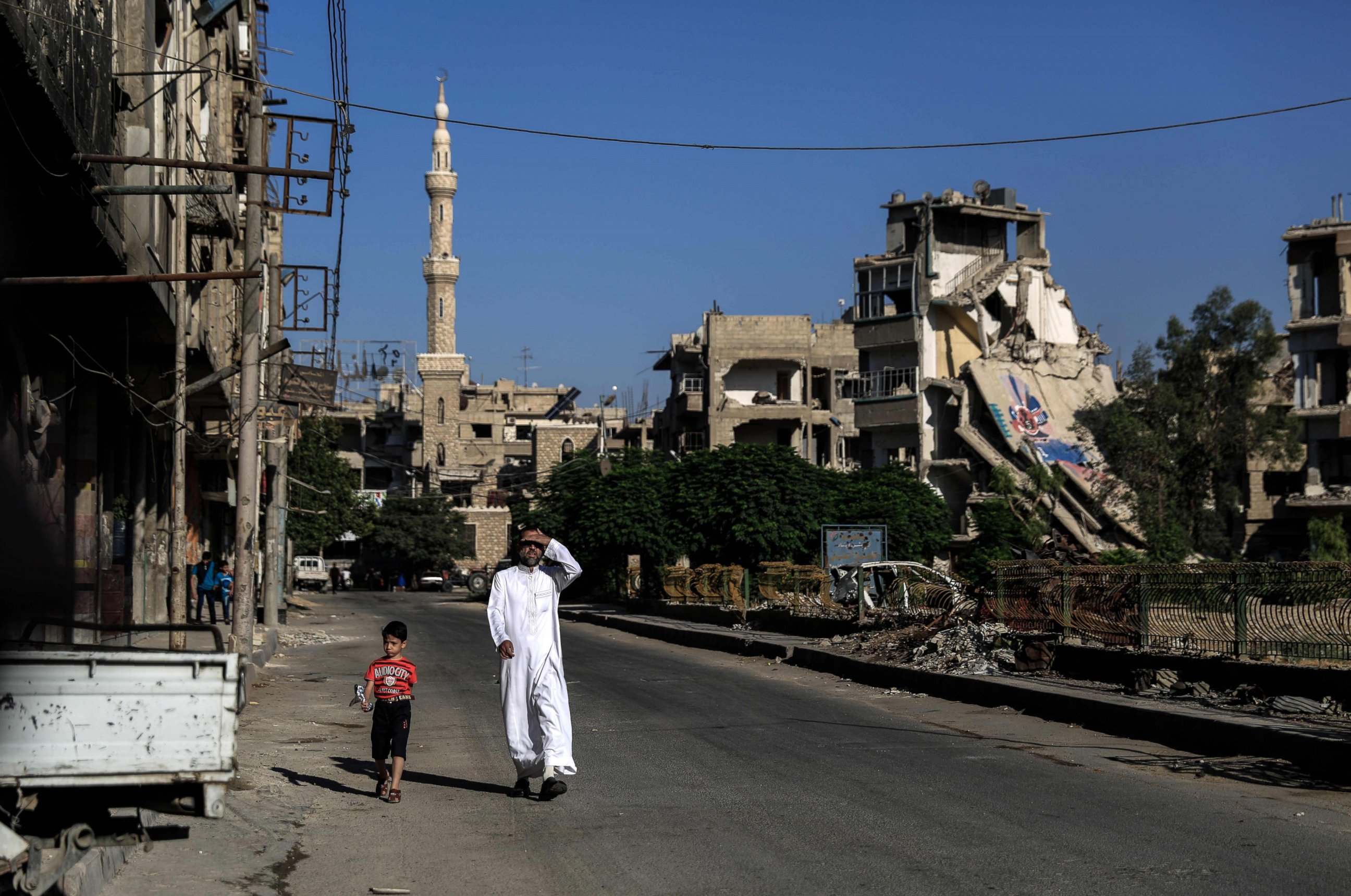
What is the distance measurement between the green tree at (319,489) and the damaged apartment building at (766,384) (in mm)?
18332

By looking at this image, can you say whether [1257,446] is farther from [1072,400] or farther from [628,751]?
[628,751]

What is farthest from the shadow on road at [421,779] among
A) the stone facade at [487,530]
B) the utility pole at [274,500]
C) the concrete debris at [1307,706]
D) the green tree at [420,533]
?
the stone facade at [487,530]

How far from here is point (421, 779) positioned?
1036 centimetres

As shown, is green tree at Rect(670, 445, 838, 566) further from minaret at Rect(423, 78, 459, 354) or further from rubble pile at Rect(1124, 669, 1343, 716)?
minaret at Rect(423, 78, 459, 354)

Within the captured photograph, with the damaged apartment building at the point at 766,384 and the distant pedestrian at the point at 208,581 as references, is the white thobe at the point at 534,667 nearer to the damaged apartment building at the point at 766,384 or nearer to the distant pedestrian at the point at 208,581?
the distant pedestrian at the point at 208,581

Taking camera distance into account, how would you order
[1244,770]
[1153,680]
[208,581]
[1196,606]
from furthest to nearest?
[208,581] → [1153,680] → [1196,606] → [1244,770]

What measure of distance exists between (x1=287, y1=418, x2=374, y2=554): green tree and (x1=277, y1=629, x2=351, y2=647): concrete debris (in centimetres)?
2118

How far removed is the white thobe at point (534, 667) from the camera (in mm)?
9156

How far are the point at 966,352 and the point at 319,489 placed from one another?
36006mm

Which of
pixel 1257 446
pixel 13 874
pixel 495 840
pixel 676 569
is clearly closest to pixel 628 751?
pixel 495 840

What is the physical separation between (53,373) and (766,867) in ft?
39.6

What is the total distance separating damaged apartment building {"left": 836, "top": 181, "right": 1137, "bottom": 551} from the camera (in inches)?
2697

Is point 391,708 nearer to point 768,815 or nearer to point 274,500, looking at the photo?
point 768,815

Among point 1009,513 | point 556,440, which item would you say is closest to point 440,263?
point 556,440
